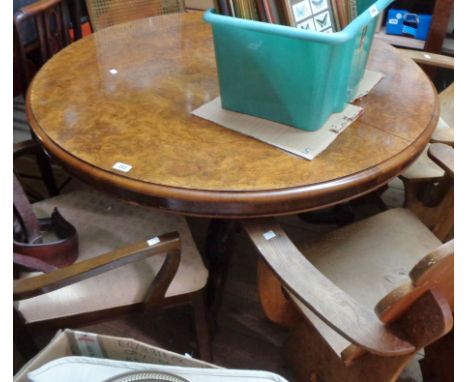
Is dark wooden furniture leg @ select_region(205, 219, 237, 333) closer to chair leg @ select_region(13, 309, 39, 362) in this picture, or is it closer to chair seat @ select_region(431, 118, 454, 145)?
chair leg @ select_region(13, 309, 39, 362)

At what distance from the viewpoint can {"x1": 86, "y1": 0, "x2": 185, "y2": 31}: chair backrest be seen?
1.82 m

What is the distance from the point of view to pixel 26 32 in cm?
210

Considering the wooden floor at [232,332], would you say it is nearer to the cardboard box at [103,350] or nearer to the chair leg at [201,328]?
the chair leg at [201,328]

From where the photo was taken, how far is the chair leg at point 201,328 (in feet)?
3.83

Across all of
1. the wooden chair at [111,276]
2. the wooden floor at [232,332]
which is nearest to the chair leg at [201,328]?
the wooden chair at [111,276]

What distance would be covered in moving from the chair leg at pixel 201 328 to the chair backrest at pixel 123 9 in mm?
1309

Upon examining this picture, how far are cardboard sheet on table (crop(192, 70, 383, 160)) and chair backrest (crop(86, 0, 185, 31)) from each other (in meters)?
1.01

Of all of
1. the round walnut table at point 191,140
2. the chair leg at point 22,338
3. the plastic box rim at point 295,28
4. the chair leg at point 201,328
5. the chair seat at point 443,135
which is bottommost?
the chair leg at point 201,328

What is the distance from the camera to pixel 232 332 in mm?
1521

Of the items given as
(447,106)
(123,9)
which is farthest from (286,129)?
(123,9)

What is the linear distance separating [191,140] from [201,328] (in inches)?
22.9

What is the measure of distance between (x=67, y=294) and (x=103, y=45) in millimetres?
885

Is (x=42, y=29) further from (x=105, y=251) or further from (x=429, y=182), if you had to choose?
(x=429, y=182)
